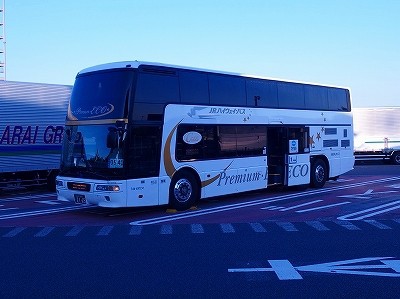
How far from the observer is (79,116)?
44.3 feet

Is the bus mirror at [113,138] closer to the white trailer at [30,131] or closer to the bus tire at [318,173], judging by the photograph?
the white trailer at [30,131]

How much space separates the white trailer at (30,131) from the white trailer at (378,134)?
2054 cm

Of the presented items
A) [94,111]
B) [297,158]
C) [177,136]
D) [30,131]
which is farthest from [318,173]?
[30,131]

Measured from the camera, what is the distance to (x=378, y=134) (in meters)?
33.8

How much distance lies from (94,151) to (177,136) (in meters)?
2.28

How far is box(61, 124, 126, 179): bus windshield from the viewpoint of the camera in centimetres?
1259

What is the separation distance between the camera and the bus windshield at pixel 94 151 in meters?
12.6

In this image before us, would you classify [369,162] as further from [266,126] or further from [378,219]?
[378,219]

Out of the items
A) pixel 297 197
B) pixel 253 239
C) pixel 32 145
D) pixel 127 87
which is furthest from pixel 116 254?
pixel 32 145

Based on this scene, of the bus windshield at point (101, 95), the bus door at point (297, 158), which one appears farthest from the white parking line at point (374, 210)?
the bus windshield at point (101, 95)

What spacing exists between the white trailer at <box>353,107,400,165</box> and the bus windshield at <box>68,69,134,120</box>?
A: 78.6 feet

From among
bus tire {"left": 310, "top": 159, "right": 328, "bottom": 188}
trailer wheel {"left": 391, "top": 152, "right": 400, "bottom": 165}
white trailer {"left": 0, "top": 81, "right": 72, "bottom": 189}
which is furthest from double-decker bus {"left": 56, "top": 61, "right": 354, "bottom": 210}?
trailer wheel {"left": 391, "top": 152, "right": 400, "bottom": 165}

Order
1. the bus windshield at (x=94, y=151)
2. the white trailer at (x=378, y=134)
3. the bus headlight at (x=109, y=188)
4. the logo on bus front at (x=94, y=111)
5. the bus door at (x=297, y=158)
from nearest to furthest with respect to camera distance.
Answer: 1. the bus headlight at (x=109, y=188)
2. the bus windshield at (x=94, y=151)
3. the logo on bus front at (x=94, y=111)
4. the bus door at (x=297, y=158)
5. the white trailer at (x=378, y=134)

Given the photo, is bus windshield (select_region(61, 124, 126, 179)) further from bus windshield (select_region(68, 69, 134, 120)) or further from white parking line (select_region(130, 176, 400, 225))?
white parking line (select_region(130, 176, 400, 225))
